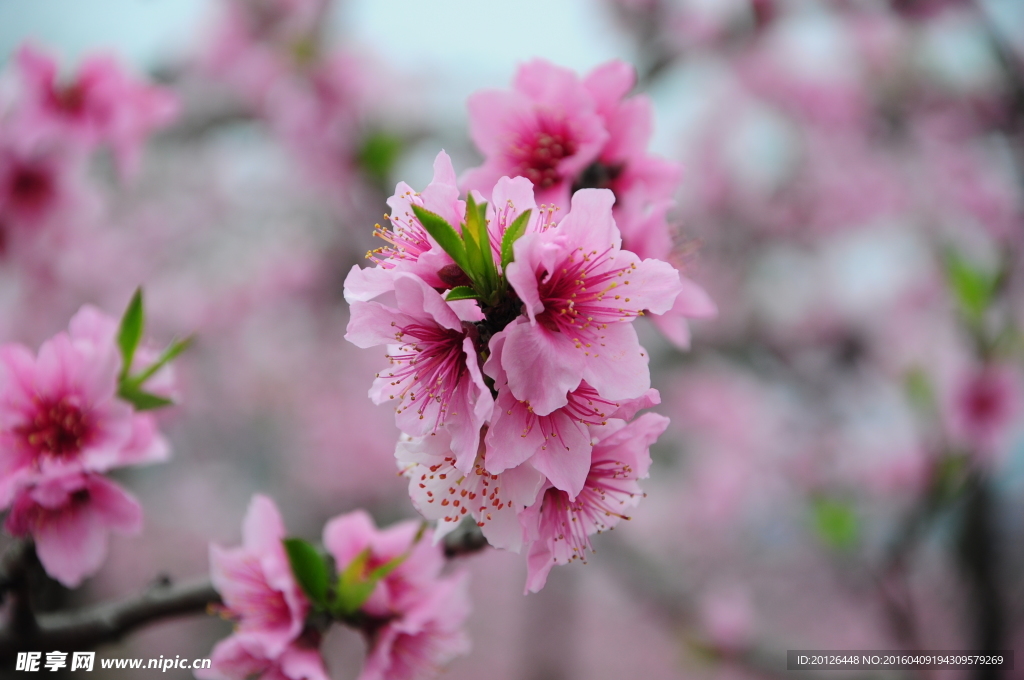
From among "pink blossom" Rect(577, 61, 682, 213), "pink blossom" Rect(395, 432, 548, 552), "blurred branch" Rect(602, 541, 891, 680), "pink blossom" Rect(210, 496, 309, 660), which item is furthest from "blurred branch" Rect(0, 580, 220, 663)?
"blurred branch" Rect(602, 541, 891, 680)

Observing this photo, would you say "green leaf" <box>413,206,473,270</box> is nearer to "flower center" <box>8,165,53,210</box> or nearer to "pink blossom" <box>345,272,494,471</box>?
"pink blossom" <box>345,272,494,471</box>

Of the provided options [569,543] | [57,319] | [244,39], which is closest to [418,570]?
[569,543]

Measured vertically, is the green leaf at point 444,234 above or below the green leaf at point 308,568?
above

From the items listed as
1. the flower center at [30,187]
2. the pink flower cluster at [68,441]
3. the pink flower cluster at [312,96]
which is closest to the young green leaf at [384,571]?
the pink flower cluster at [68,441]

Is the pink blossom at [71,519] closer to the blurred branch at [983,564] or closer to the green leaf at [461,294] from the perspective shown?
the green leaf at [461,294]

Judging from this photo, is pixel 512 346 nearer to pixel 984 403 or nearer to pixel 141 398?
pixel 141 398

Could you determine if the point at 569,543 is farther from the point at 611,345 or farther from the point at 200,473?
the point at 200,473
